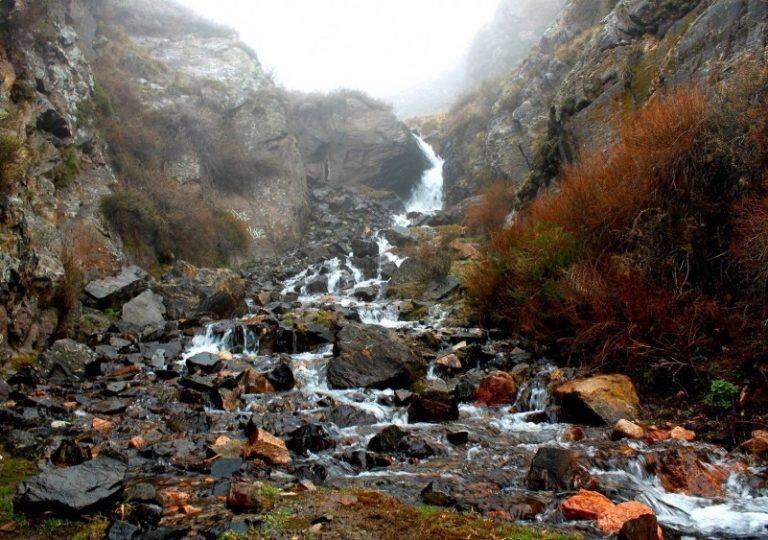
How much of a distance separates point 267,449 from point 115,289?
8.93m

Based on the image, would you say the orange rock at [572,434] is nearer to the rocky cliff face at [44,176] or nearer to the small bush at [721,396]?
the small bush at [721,396]

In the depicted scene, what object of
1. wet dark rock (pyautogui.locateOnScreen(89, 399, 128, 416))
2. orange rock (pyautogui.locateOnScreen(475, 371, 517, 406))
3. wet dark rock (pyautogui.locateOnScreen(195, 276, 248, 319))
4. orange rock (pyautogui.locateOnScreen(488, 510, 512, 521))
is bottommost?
orange rock (pyautogui.locateOnScreen(488, 510, 512, 521))

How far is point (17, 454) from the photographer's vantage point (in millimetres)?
4555

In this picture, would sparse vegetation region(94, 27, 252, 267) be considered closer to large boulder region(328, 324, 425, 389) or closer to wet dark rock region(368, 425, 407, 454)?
large boulder region(328, 324, 425, 389)

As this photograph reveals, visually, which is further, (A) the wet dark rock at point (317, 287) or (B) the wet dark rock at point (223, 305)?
(A) the wet dark rock at point (317, 287)

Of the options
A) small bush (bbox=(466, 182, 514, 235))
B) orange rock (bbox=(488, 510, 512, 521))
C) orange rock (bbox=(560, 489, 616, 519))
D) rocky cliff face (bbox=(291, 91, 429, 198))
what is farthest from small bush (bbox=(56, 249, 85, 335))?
rocky cliff face (bbox=(291, 91, 429, 198))

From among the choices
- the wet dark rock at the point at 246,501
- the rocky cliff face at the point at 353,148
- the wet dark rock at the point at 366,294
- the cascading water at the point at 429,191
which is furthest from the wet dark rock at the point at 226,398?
the rocky cliff face at the point at 353,148

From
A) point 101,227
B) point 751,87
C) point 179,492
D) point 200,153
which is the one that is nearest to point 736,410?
point 751,87

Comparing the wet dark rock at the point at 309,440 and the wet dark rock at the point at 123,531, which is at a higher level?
the wet dark rock at the point at 309,440

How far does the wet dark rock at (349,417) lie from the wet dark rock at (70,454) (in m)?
2.70

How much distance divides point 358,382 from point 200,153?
18.7 meters

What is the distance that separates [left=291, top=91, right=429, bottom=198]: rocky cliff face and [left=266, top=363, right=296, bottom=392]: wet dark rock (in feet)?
85.8

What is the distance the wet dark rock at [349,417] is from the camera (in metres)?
6.19

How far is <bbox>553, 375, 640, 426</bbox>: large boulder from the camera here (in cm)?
562
